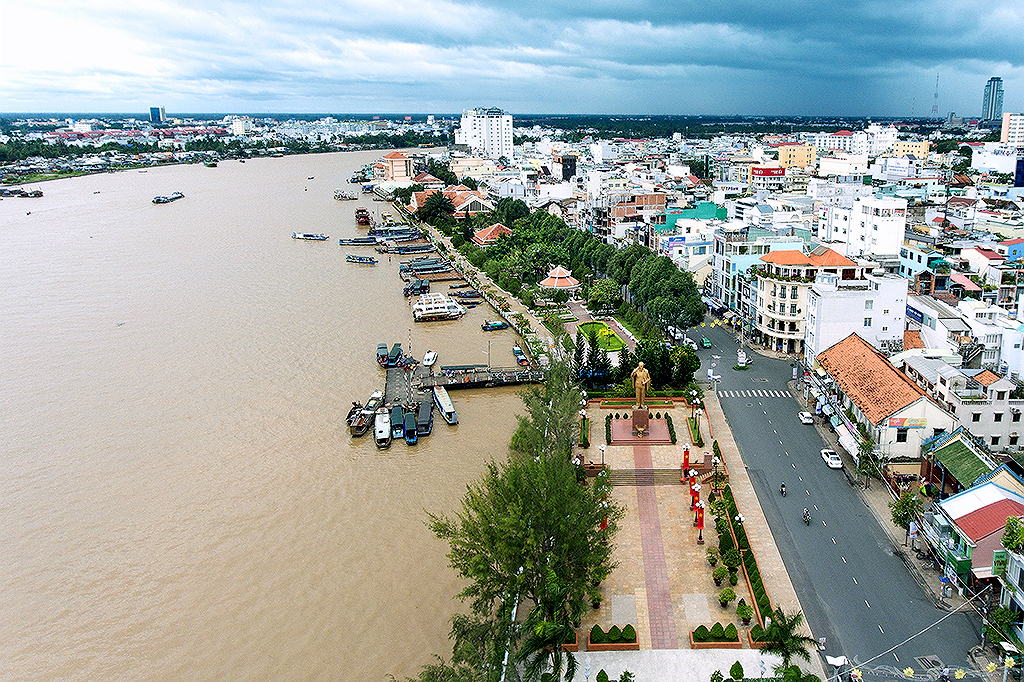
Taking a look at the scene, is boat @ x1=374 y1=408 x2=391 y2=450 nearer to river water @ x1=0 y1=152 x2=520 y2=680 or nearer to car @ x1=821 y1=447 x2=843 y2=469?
river water @ x1=0 y1=152 x2=520 y2=680

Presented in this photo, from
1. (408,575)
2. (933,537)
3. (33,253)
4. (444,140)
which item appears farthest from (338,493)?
(444,140)

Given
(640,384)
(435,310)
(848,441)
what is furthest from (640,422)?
(435,310)

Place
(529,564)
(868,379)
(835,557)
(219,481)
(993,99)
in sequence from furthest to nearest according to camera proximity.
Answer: (993,99) < (868,379) < (219,481) < (835,557) < (529,564)

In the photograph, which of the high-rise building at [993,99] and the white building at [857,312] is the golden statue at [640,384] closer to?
the white building at [857,312]

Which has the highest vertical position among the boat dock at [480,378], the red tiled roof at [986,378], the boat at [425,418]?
the red tiled roof at [986,378]

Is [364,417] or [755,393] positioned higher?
[755,393]

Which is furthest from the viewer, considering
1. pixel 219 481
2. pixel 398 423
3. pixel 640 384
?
pixel 398 423

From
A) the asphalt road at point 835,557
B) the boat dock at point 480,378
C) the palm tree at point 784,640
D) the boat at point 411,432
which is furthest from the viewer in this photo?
the boat dock at point 480,378

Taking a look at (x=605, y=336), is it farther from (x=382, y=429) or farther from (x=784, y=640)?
(x=784, y=640)

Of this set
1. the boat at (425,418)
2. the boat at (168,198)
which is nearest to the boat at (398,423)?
the boat at (425,418)
